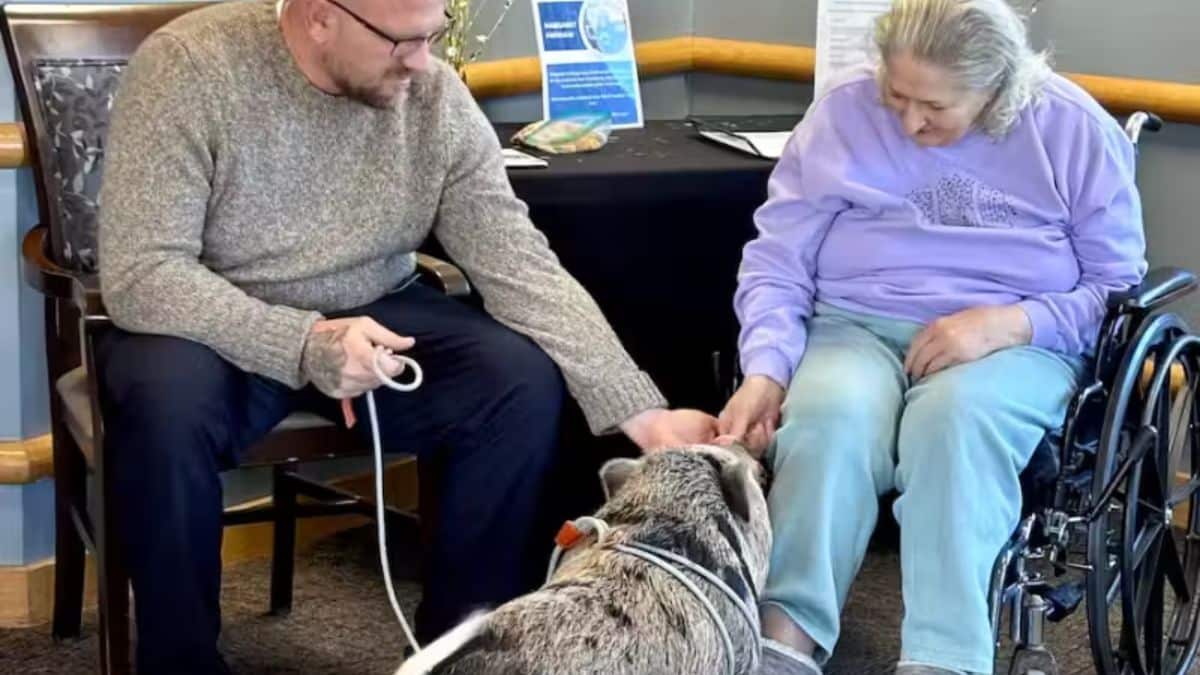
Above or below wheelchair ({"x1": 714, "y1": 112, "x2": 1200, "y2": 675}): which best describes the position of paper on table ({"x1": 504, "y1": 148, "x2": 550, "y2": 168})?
above

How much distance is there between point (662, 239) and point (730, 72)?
37.3 inches

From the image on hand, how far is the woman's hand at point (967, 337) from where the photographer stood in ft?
7.06

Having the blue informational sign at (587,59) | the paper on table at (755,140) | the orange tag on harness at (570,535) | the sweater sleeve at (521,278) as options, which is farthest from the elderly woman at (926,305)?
the blue informational sign at (587,59)

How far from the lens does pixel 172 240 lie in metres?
2.04

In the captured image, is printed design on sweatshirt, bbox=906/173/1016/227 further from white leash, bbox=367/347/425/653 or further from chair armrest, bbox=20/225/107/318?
chair armrest, bbox=20/225/107/318

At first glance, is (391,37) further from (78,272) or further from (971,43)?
(971,43)

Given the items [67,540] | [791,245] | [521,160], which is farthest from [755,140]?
[67,540]

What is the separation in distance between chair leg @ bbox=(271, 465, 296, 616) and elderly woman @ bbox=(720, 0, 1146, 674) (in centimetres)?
80

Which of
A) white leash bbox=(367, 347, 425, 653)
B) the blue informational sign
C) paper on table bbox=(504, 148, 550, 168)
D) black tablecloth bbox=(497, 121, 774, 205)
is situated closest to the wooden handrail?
the blue informational sign

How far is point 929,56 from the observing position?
214cm

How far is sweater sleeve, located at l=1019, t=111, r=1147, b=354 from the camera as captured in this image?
2.21m

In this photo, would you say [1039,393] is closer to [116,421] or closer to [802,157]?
[802,157]

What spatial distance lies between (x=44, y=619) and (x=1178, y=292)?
1.76m

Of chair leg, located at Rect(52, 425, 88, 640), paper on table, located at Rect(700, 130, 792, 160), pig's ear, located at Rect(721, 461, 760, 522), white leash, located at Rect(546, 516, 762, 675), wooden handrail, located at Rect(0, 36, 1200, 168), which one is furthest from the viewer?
wooden handrail, located at Rect(0, 36, 1200, 168)
